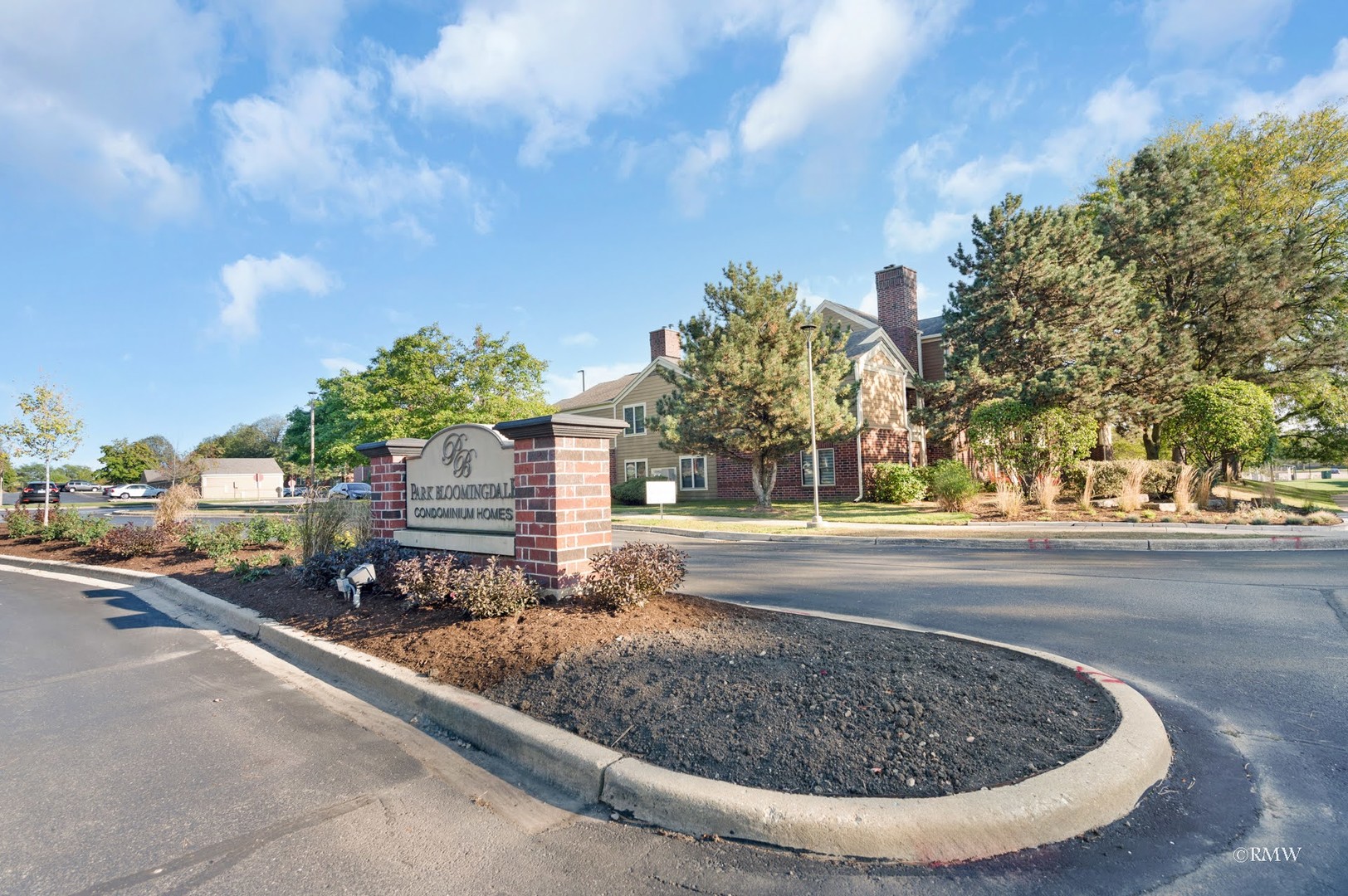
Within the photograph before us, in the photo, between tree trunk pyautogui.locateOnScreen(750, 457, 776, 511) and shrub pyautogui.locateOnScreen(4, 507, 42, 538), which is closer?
shrub pyautogui.locateOnScreen(4, 507, 42, 538)

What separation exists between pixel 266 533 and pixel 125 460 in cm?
8480

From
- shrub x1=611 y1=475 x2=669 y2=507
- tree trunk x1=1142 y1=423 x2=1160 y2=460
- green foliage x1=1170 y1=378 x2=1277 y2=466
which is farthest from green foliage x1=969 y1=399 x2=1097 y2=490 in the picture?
shrub x1=611 y1=475 x2=669 y2=507

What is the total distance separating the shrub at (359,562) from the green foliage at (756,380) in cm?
1394

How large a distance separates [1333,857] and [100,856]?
465 cm

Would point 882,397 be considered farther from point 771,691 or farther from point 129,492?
point 129,492

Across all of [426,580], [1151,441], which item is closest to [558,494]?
[426,580]

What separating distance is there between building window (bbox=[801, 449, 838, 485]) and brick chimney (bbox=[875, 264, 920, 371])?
6100mm

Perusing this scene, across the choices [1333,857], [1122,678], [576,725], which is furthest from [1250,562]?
[576,725]

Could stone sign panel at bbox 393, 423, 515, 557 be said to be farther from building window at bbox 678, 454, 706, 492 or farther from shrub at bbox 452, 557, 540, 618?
building window at bbox 678, 454, 706, 492

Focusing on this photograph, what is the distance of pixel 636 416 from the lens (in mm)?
32562

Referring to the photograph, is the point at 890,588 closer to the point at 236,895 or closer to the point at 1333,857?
the point at 1333,857

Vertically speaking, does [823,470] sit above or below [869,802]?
above

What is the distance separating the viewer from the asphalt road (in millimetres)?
2369

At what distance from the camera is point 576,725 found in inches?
131
